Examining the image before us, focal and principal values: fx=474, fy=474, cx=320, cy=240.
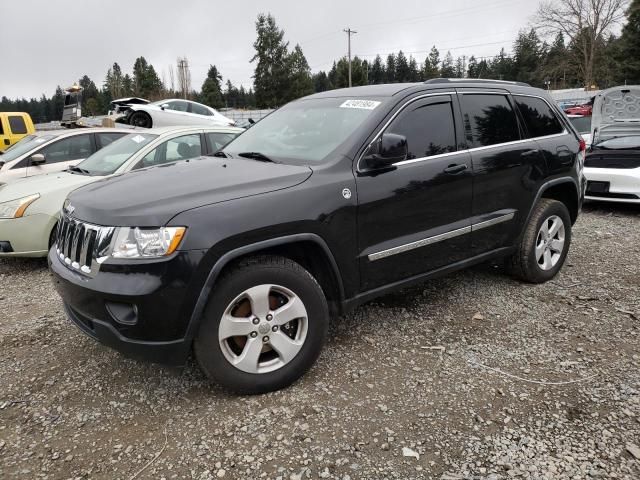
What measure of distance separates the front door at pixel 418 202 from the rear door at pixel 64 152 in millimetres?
5504

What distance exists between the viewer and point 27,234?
16.4 feet

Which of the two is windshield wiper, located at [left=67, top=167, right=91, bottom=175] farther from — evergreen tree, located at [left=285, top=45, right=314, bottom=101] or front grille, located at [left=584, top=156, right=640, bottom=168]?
evergreen tree, located at [left=285, top=45, right=314, bottom=101]

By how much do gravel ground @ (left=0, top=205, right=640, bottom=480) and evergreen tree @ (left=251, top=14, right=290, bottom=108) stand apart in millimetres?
56637

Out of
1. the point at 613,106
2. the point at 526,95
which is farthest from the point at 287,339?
the point at 613,106

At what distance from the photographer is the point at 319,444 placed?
2.42m

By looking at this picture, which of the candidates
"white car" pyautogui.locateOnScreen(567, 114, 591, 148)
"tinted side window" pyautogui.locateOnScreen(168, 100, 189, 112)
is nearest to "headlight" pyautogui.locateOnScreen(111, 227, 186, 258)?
"white car" pyautogui.locateOnScreen(567, 114, 591, 148)

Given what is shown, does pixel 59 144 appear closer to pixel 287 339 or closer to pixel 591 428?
pixel 287 339

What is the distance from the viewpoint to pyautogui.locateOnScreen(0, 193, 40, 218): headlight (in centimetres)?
496

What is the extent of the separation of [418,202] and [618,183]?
18.5 feet

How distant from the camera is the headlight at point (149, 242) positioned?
7.86ft

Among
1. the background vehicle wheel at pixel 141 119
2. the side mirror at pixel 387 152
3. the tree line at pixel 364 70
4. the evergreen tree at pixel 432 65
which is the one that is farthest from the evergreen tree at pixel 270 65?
the side mirror at pixel 387 152

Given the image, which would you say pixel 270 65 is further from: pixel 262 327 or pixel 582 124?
pixel 262 327

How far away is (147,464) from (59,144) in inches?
237

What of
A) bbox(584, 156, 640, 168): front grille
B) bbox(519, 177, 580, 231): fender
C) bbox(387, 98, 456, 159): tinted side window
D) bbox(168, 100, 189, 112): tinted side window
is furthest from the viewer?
bbox(168, 100, 189, 112): tinted side window
